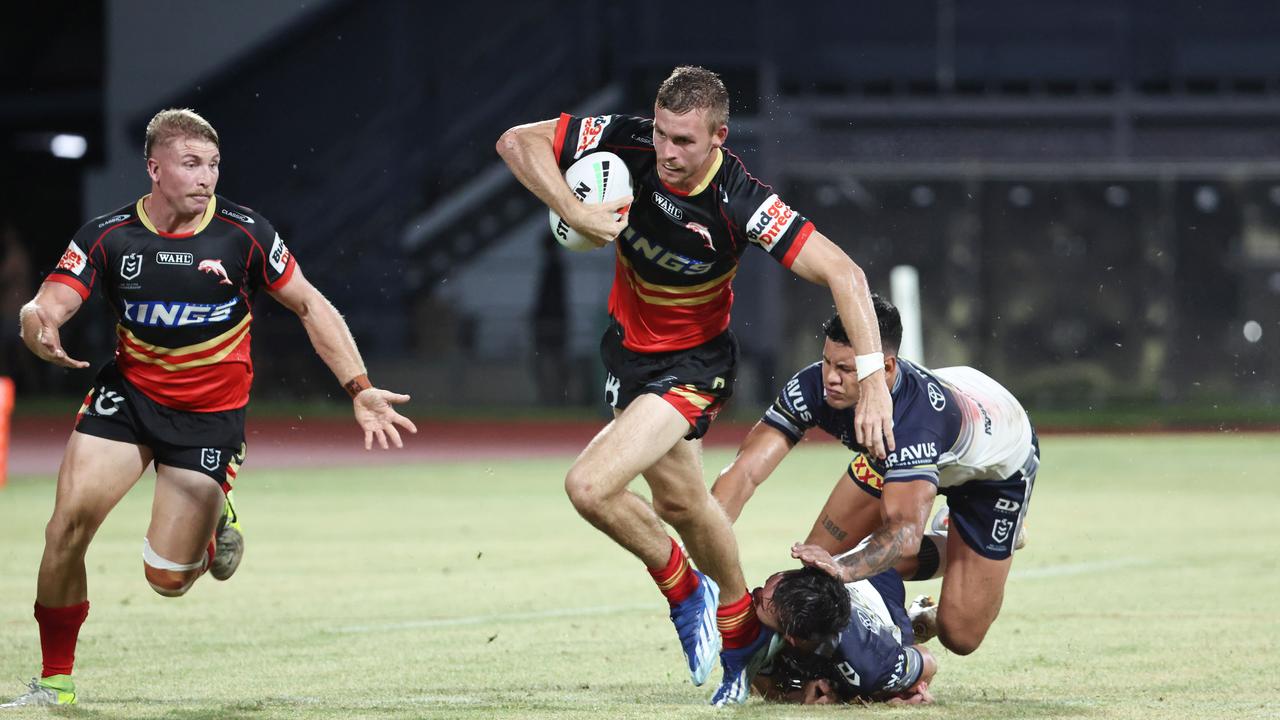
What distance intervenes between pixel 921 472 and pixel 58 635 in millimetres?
3420

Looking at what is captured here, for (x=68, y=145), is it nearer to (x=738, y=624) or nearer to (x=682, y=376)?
(x=682, y=376)

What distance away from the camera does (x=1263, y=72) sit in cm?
2923

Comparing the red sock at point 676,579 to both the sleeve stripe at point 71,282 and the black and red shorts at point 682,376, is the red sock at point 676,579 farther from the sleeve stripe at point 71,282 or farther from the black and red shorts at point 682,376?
the sleeve stripe at point 71,282

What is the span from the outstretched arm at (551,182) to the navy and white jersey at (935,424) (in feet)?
4.01

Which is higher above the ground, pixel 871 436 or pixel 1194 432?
pixel 871 436

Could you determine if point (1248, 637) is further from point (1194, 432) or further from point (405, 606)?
point (1194, 432)

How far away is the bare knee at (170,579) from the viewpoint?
25.1ft

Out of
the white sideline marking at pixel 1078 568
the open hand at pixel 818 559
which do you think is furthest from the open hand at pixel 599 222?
the white sideline marking at pixel 1078 568

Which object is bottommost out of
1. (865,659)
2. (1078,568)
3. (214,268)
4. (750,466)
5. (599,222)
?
(1078,568)

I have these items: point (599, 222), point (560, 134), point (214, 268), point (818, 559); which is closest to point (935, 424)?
point (818, 559)

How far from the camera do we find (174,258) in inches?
279

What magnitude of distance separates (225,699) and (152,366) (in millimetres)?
1425

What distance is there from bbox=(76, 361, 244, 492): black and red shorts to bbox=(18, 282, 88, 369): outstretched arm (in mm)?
395

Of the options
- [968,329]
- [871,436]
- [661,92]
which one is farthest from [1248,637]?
[968,329]
